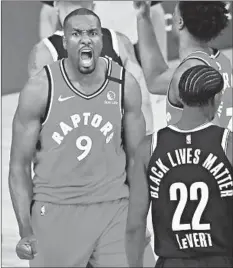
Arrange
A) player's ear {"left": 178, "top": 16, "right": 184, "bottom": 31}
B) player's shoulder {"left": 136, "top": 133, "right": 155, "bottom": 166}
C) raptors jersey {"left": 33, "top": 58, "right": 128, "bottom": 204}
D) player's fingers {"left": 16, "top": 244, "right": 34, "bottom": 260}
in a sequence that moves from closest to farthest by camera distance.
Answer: player's shoulder {"left": 136, "top": 133, "right": 155, "bottom": 166} → player's fingers {"left": 16, "top": 244, "right": 34, "bottom": 260} → raptors jersey {"left": 33, "top": 58, "right": 128, "bottom": 204} → player's ear {"left": 178, "top": 16, "right": 184, "bottom": 31}

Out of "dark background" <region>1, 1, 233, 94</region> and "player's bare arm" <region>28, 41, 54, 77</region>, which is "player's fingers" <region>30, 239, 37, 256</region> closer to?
"player's bare arm" <region>28, 41, 54, 77</region>

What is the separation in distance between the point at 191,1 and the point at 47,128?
101cm

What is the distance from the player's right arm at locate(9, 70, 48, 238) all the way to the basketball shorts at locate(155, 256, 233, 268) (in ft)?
3.70

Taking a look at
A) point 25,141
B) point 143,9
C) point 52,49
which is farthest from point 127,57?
point 25,141

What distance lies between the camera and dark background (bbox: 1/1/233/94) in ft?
30.1

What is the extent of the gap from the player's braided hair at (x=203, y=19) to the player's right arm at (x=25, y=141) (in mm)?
798

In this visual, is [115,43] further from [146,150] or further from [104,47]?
[146,150]

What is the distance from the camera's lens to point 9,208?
6984 millimetres

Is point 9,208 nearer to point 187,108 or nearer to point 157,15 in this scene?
point 157,15

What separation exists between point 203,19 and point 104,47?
0.59 m

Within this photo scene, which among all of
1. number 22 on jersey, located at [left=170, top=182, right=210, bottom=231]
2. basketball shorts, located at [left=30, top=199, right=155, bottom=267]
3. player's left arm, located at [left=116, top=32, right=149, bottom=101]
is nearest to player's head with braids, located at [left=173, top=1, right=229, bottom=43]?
player's left arm, located at [left=116, top=32, right=149, bottom=101]

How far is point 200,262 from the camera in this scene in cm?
354

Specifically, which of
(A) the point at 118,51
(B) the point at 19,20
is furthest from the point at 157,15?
(A) the point at 118,51

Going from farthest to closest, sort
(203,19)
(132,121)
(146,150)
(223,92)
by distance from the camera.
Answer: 1. (203,19)
2. (132,121)
3. (223,92)
4. (146,150)
